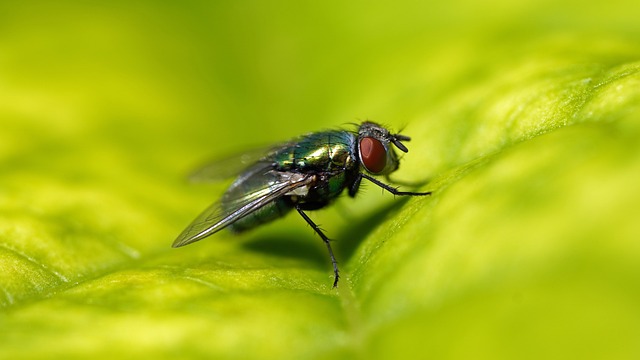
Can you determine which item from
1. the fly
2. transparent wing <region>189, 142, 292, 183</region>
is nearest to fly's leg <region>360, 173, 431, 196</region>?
the fly

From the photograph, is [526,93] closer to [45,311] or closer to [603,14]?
[603,14]

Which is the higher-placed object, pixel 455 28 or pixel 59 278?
pixel 455 28

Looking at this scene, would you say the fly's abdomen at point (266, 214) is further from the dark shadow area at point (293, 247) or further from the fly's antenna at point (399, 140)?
the fly's antenna at point (399, 140)

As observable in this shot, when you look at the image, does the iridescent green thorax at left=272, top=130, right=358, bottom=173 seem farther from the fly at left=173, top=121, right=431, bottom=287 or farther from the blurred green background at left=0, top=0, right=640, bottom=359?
the blurred green background at left=0, top=0, right=640, bottom=359

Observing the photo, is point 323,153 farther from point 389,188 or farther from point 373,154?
point 389,188

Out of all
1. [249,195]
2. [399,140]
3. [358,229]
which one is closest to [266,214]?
[249,195]

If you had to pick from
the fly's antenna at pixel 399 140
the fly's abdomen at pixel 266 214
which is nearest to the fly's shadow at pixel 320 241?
the fly's abdomen at pixel 266 214

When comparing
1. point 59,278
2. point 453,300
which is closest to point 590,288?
point 453,300
